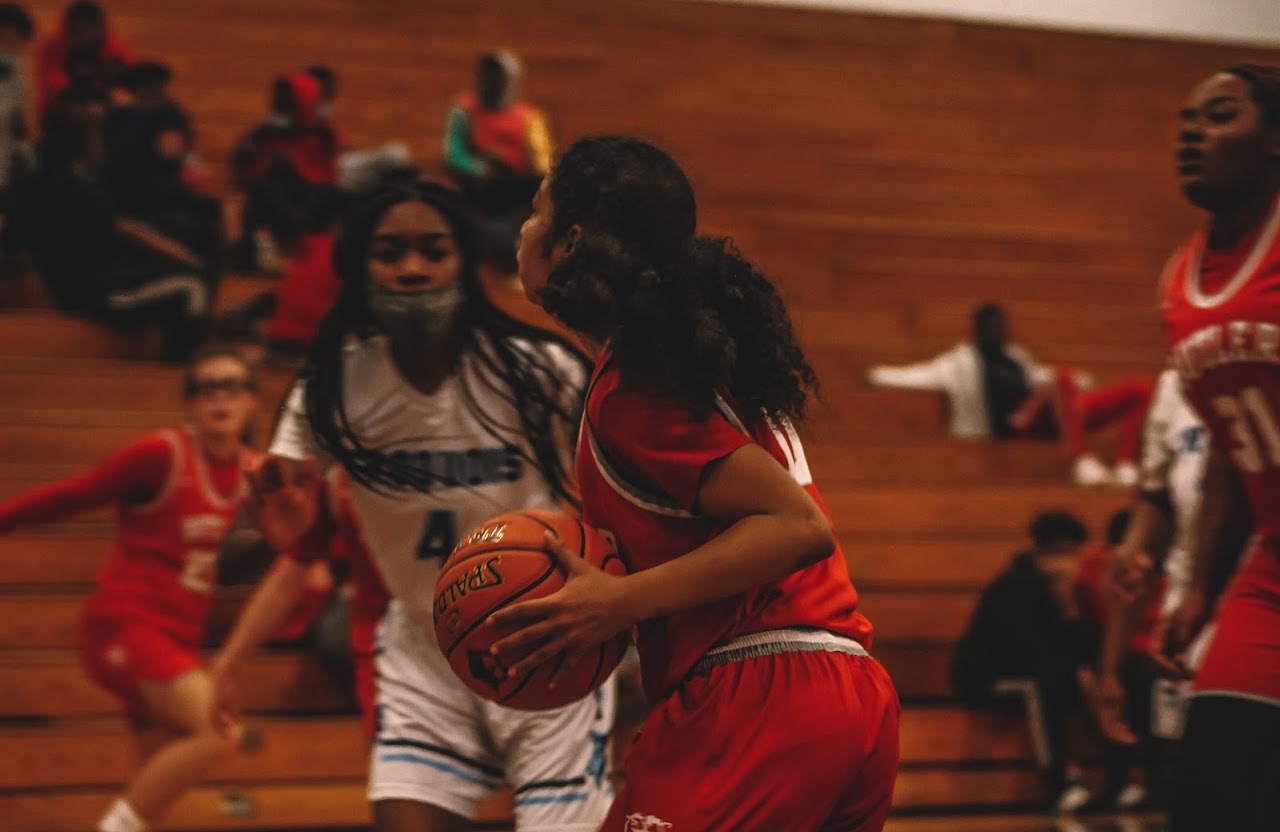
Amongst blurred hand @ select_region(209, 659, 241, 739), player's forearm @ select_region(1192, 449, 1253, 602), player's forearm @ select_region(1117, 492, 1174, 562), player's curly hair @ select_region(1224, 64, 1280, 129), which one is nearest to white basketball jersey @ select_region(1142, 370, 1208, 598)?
player's forearm @ select_region(1117, 492, 1174, 562)

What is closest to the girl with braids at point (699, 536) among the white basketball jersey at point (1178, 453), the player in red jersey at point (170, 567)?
the white basketball jersey at point (1178, 453)

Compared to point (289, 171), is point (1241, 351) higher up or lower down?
higher up

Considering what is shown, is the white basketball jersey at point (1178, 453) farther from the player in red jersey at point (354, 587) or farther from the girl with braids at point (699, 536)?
the girl with braids at point (699, 536)

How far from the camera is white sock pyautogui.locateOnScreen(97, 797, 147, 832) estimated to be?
4420 millimetres

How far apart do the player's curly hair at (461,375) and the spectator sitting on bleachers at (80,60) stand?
5.32m

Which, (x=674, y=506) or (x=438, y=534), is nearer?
(x=674, y=506)

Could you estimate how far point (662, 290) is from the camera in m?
1.94

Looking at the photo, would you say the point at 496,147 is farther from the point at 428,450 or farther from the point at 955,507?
the point at 428,450

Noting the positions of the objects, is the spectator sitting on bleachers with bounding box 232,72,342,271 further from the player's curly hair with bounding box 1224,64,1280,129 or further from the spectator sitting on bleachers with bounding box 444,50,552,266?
Answer: the player's curly hair with bounding box 1224,64,1280,129

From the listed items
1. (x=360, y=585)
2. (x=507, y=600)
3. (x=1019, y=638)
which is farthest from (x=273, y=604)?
(x=1019, y=638)

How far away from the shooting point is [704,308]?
1938 millimetres

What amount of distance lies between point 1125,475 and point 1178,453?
3828 mm

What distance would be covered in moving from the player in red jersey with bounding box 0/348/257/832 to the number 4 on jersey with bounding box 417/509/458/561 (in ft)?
5.72

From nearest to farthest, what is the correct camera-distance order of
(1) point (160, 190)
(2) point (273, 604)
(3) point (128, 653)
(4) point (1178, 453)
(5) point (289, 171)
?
1. (2) point (273, 604)
2. (4) point (1178, 453)
3. (3) point (128, 653)
4. (1) point (160, 190)
5. (5) point (289, 171)
